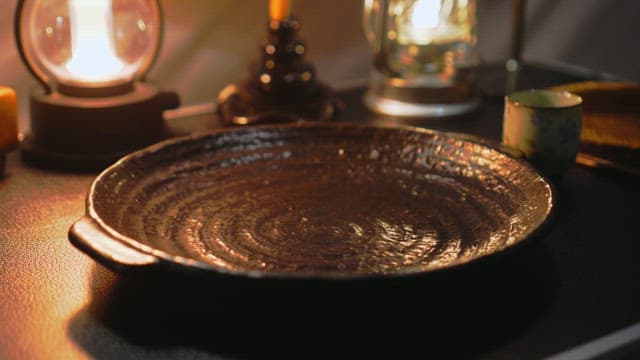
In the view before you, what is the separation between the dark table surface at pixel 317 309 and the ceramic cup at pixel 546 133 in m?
0.13

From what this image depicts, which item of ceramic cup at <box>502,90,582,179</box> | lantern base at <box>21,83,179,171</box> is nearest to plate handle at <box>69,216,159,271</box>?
lantern base at <box>21,83,179,171</box>

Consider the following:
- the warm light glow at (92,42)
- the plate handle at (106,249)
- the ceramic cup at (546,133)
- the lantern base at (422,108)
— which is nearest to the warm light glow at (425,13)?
the lantern base at (422,108)

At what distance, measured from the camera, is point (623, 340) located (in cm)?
57

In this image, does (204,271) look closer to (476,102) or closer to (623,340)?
(623,340)

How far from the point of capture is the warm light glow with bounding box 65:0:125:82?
90 centimetres

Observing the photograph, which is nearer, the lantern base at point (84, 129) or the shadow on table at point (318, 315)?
the shadow on table at point (318, 315)

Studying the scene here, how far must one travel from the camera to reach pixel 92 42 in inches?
35.8

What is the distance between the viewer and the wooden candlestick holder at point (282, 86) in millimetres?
1011

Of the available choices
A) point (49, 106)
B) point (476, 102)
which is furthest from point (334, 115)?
point (49, 106)

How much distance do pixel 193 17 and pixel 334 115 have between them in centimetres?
33

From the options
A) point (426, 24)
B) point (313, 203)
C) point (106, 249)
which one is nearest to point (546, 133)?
point (313, 203)

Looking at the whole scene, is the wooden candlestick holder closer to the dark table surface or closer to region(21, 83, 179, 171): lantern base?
region(21, 83, 179, 171): lantern base

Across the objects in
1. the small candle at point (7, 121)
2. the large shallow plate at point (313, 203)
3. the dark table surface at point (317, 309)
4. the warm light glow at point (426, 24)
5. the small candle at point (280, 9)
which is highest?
the small candle at point (280, 9)

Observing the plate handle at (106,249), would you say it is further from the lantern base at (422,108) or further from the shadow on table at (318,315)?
the lantern base at (422,108)
